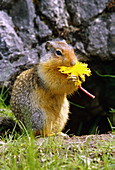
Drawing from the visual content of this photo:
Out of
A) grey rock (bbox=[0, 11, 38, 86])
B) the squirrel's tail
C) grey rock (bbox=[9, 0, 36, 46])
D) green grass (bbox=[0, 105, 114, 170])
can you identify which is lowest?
the squirrel's tail

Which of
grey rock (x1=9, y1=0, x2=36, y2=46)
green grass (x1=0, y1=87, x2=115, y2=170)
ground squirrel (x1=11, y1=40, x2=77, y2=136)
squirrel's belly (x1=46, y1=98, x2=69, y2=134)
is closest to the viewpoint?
green grass (x1=0, y1=87, x2=115, y2=170)

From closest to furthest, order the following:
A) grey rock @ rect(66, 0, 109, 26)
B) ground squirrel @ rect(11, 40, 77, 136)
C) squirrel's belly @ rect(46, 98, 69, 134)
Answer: ground squirrel @ rect(11, 40, 77, 136) → squirrel's belly @ rect(46, 98, 69, 134) → grey rock @ rect(66, 0, 109, 26)

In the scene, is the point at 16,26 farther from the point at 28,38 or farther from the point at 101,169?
the point at 101,169

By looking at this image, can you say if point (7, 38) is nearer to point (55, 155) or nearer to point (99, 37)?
point (99, 37)

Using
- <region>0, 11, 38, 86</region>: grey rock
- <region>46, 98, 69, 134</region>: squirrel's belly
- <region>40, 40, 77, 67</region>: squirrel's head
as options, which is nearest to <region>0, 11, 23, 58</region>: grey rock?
<region>0, 11, 38, 86</region>: grey rock

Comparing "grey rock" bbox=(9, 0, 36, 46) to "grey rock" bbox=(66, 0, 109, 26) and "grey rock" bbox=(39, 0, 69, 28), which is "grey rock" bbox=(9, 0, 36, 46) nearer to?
"grey rock" bbox=(39, 0, 69, 28)

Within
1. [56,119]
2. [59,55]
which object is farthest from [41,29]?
[56,119]

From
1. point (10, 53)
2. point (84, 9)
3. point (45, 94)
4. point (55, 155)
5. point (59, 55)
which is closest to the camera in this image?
point (55, 155)

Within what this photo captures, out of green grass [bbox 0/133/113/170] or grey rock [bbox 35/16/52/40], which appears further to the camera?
grey rock [bbox 35/16/52/40]
